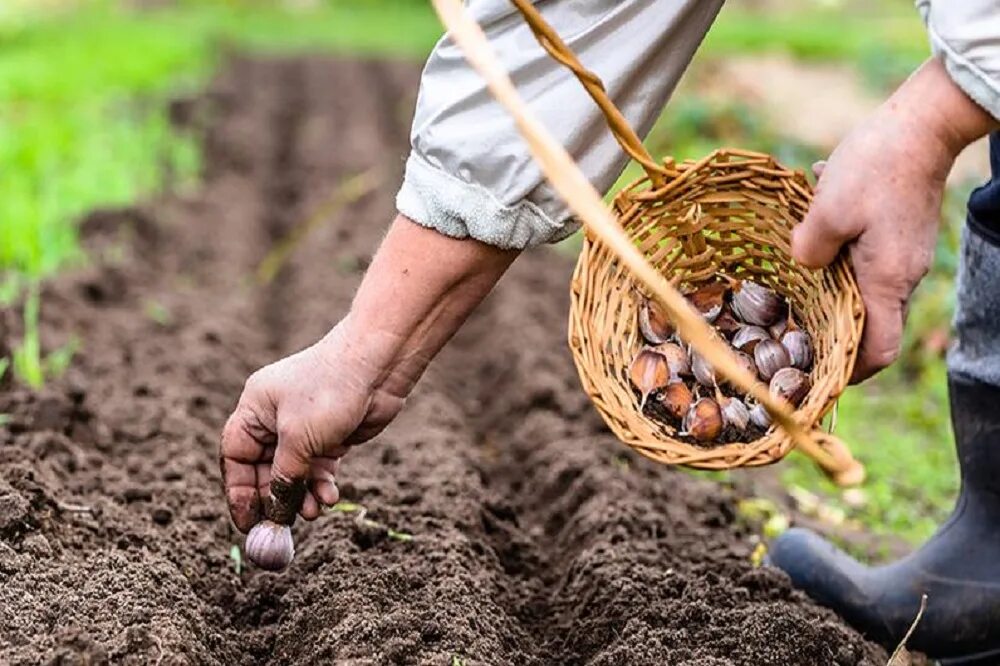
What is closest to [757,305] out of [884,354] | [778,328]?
[778,328]

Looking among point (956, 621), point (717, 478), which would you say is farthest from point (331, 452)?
point (717, 478)

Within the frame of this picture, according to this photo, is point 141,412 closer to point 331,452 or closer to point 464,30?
point 331,452

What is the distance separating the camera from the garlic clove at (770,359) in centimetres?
208

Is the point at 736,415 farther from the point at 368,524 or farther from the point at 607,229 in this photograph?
the point at 368,524

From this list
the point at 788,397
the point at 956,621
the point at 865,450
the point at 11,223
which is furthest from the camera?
the point at 11,223

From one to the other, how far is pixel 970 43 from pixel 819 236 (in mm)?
320

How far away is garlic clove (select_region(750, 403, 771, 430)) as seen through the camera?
206 centimetres

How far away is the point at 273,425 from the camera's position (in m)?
2.22

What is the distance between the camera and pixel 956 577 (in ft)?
8.57

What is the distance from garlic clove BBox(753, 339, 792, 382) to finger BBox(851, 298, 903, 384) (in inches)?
5.4

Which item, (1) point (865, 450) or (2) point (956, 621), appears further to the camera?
(1) point (865, 450)

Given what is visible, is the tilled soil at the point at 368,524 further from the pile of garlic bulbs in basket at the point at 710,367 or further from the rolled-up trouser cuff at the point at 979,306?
the rolled-up trouser cuff at the point at 979,306

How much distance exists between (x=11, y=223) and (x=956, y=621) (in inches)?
132

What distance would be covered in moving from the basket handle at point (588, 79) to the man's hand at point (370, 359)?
0.24m
